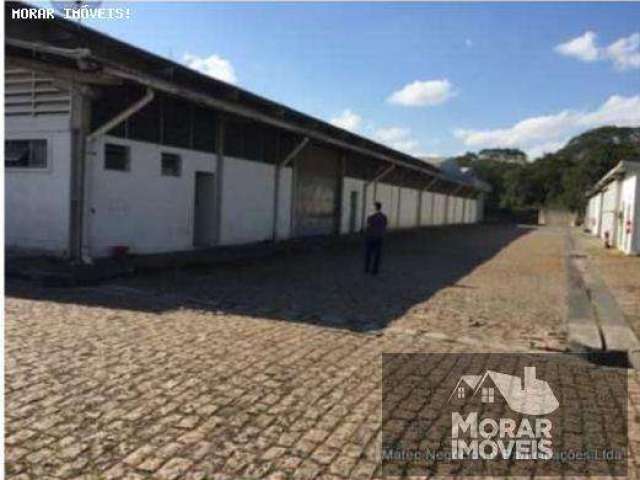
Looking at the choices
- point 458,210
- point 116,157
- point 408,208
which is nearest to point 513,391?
point 116,157

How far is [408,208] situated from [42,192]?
27.6 meters

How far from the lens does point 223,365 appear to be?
215 inches

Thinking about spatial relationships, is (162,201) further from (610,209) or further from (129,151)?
(610,209)

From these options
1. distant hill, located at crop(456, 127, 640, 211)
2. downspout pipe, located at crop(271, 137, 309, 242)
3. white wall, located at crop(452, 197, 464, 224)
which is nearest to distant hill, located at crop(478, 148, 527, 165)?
distant hill, located at crop(456, 127, 640, 211)

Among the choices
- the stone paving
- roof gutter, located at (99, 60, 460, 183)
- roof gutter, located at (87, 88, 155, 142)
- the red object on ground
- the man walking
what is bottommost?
the stone paving

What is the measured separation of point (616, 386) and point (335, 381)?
250 cm

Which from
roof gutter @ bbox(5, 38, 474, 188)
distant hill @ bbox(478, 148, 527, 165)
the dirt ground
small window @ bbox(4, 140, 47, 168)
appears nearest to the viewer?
the dirt ground

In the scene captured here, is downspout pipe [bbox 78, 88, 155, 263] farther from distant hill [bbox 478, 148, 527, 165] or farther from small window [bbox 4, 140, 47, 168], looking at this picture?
distant hill [bbox 478, 148, 527, 165]

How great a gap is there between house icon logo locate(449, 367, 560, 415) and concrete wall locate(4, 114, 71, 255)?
→ 9.33m

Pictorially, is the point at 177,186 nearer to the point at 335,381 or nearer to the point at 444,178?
the point at 335,381

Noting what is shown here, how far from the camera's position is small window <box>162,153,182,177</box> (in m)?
14.8

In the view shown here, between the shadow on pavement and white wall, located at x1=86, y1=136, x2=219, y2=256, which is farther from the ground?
white wall, located at x1=86, y1=136, x2=219, y2=256

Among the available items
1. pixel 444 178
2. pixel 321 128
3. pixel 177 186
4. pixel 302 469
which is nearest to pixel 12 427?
pixel 302 469

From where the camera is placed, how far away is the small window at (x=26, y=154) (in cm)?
1238
